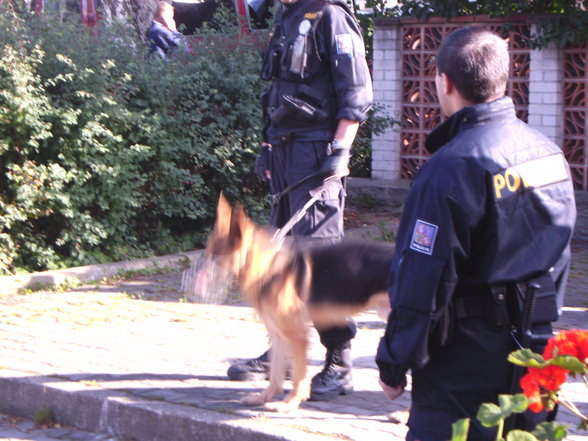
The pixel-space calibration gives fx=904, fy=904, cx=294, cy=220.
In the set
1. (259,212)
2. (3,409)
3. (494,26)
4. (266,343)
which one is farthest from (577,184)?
(3,409)

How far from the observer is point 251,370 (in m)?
5.32

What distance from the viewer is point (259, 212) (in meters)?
10.0

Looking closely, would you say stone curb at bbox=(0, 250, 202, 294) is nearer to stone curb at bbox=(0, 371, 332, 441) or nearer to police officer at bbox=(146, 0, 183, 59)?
stone curb at bbox=(0, 371, 332, 441)

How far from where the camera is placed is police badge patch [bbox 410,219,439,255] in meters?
2.67

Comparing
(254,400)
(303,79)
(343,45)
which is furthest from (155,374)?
(343,45)

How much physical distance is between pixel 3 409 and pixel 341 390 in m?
2.14

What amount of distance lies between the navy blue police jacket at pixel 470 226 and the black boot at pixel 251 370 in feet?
8.30

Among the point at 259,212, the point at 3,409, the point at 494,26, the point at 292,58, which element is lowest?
the point at 3,409

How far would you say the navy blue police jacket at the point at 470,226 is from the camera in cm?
268

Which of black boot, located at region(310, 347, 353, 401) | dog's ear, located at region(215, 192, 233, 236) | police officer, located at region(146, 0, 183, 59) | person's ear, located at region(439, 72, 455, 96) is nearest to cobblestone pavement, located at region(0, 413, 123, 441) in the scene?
black boot, located at region(310, 347, 353, 401)

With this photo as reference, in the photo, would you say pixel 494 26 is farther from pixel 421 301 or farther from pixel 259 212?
pixel 421 301

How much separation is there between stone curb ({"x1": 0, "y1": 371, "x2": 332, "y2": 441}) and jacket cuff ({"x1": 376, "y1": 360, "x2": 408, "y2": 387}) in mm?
1576

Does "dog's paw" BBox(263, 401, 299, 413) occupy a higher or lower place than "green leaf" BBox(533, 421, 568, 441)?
lower

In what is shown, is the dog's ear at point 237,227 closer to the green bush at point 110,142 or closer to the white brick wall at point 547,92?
the green bush at point 110,142
